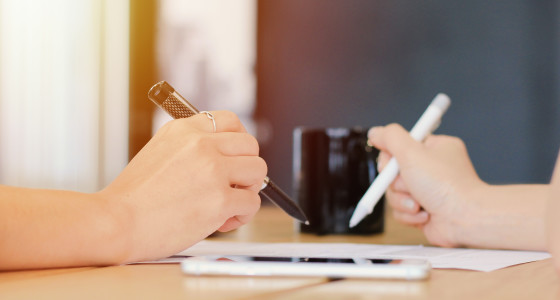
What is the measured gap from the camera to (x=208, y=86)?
3.30 meters

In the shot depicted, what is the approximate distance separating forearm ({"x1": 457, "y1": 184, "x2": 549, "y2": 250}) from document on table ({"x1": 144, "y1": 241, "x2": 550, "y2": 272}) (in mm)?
25

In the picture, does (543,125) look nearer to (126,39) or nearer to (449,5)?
(449,5)

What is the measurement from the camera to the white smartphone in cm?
44

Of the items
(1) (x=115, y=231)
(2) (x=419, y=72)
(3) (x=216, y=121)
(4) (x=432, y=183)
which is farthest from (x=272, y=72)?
(1) (x=115, y=231)

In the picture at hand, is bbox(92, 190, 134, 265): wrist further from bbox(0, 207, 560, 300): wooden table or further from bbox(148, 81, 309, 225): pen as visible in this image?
bbox(148, 81, 309, 225): pen

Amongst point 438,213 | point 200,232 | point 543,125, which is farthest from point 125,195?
point 543,125

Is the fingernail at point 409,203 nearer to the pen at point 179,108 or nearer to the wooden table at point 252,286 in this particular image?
the pen at point 179,108

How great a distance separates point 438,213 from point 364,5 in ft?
7.39

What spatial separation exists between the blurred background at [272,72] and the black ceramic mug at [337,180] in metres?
1.76

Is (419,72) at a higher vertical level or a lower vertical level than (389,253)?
higher

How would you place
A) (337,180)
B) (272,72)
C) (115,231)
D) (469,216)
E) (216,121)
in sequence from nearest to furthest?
1. (115,231)
2. (216,121)
3. (469,216)
4. (337,180)
5. (272,72)

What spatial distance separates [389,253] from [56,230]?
0.32 m

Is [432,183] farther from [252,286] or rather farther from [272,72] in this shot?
[272,72]

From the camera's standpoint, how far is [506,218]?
0.75m
